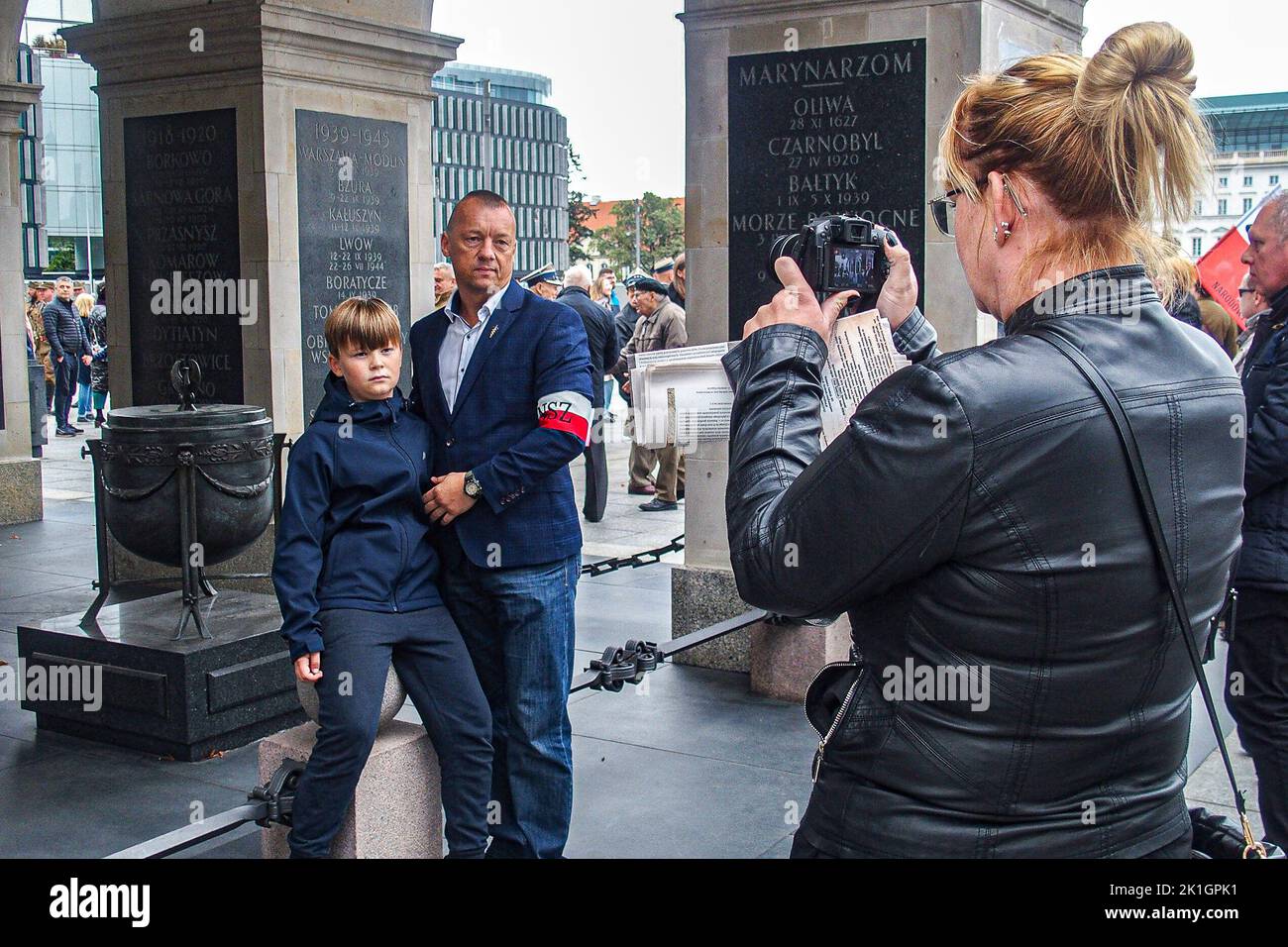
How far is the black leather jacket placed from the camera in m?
1.60

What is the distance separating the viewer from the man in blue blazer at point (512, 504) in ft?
12.8

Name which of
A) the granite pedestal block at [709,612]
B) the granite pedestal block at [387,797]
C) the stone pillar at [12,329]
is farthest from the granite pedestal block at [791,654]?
the stone pillar at [12,329]

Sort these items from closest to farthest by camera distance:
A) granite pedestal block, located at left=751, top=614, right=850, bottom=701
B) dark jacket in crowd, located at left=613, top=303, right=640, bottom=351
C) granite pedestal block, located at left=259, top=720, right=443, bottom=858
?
granite pedestal block, located at left=259, top=720, right=443, bottom=858 → granite pedestal block, located at left=751, top=614, right=850, bottom=701 → dark jacket in crowd, located at left=613, top=303, right=640, bottom=351

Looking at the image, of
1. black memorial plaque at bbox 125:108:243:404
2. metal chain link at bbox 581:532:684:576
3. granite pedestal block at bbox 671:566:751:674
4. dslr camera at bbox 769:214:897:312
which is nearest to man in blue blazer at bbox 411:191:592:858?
dslr camera at bbox 769:214:897:312

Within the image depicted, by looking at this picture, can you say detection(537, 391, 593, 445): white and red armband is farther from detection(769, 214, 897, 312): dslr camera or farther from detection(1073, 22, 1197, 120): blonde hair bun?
detection(1073, 22, 1197, 120): blonde hair bun

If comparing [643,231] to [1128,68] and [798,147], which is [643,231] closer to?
[798,147]

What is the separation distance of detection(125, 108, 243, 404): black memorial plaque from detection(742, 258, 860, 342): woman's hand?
267 inches

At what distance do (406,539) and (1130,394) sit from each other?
2.54 m

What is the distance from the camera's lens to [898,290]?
2215mm

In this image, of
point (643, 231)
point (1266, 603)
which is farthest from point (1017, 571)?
point (643, 231)

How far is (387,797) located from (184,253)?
5648 millimetres

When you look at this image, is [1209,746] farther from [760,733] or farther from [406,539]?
[406,539]

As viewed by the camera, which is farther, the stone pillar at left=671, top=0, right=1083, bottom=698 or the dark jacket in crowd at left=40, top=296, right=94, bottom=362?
the dark jacket in crowd at left=40, top=296, right=94, bottom=362
